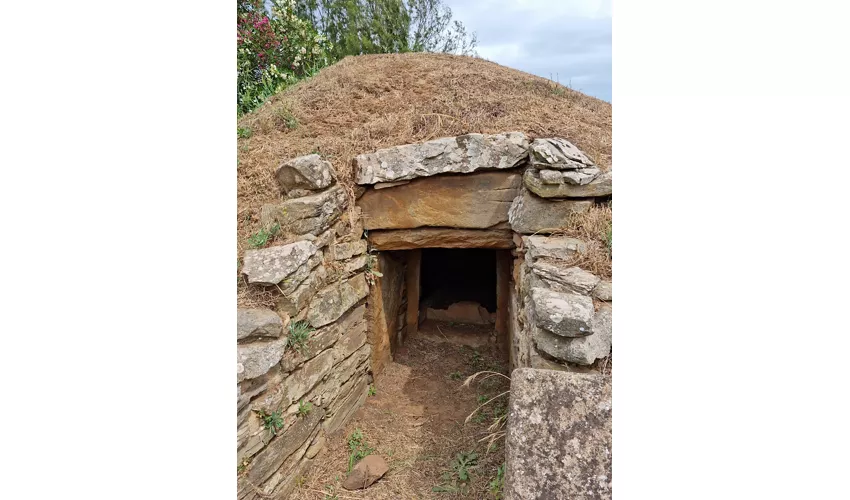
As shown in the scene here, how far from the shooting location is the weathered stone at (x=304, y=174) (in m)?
3.77

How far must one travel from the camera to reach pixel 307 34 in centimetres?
924

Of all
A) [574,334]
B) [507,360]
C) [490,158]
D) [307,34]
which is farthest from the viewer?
[307,34]

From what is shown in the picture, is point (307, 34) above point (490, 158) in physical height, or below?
above

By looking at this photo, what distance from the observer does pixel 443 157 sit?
4.07 meters

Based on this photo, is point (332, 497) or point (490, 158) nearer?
point (332, 497)

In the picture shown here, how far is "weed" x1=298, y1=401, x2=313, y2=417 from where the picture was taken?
3266 millimetres

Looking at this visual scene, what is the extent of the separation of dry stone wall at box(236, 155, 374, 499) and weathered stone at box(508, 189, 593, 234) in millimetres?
1477

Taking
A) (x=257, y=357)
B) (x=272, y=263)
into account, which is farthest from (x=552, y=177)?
(x=257, y=357)

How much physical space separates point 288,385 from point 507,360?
270 cm

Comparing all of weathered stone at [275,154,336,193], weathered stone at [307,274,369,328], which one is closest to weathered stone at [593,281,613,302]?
weathered stone at [307,274,369,328]

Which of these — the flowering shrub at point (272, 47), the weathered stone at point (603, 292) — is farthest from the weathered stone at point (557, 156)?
the flowering shrub at point (272, 47)

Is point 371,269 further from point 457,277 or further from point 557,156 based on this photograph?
point 457,277
